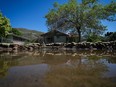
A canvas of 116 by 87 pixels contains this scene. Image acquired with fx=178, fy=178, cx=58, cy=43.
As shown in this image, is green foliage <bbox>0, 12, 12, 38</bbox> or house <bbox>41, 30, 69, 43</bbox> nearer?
green foliage <bbox>0, 12, 12, 38</bbox>

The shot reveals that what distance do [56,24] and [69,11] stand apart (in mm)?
4812

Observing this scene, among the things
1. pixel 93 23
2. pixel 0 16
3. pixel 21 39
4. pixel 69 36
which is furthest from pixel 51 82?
pixel 21 39

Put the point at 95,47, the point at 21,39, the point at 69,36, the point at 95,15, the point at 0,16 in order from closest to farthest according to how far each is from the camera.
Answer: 1. the point at 95,47
2. the point at 0,16
3. the point at 95,15
4. the point at 69,36
5. the point at 21,39

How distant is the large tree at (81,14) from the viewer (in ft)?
137

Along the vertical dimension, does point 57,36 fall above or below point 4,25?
below

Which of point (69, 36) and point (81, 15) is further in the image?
point (69, 36)

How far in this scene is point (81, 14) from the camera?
42.2m

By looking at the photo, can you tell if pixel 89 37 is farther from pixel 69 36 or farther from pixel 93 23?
pixel 69 36

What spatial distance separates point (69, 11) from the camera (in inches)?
1655

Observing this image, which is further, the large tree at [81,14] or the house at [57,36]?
the house at [57,36]

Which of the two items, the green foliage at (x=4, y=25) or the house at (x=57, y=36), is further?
the house at (x=57, y=36)

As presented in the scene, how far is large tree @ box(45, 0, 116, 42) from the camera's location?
41781 mm

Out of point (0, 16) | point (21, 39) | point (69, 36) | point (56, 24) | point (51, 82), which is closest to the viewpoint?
point (51, 82)

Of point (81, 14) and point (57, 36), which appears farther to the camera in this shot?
point (57, 36)
